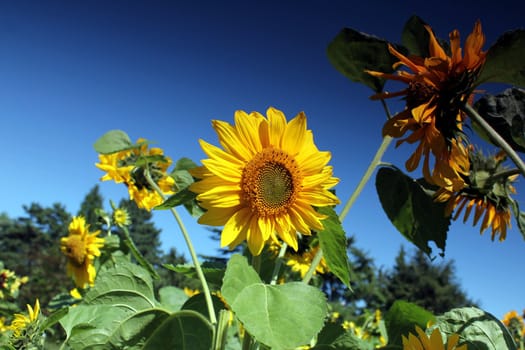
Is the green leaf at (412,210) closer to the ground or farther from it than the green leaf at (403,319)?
farther from it

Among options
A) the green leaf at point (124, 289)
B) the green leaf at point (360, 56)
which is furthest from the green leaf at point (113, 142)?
the green leaf at point (360, 56)

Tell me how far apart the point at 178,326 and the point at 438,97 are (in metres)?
0.81

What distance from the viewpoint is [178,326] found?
1179 mm

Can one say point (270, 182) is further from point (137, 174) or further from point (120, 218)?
point (120, 218)

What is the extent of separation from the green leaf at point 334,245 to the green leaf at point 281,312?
0.31ft

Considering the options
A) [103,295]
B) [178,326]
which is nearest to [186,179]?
[103,295]

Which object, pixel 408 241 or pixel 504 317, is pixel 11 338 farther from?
pixel 504 317

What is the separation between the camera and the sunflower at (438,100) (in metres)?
0.96

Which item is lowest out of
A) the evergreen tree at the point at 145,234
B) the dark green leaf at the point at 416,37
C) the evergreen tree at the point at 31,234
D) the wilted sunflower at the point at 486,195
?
the evergreen tree at the point at 31,234

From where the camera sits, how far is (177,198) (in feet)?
3.60

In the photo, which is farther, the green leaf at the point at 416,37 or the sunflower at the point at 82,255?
the sunflower at the point at 82,255

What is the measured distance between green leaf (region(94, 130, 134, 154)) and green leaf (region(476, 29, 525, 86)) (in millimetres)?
1221

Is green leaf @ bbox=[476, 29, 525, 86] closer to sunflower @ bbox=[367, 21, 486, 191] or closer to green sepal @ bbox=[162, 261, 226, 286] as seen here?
sunflower @ bbox=[367, 21, 486, 191]

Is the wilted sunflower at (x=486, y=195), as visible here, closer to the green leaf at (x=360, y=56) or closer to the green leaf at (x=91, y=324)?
the green leaf at (x=360, y=56)
